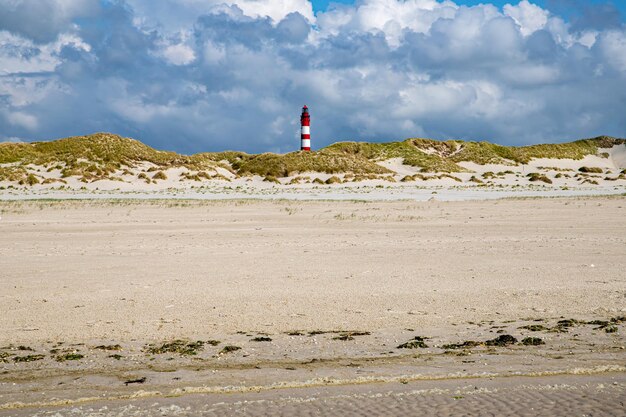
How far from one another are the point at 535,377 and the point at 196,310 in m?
5.01

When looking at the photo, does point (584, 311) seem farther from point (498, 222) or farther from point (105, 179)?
point (105, 179)

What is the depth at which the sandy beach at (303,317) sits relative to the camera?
6.54 meters

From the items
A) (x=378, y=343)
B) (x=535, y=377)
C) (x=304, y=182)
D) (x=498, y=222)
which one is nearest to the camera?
(x=535, y=377)

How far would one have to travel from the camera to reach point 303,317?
931 cm

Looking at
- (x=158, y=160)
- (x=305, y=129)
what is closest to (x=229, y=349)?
(x=158, y=160)

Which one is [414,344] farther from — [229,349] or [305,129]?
[305,129]

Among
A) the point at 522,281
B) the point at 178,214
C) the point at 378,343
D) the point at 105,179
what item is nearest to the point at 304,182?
the point at 105,179

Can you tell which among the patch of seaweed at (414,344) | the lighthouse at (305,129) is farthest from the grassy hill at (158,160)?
the patch of seaweed at (414,344)

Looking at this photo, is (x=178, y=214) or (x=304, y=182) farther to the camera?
(x=304, y=182)

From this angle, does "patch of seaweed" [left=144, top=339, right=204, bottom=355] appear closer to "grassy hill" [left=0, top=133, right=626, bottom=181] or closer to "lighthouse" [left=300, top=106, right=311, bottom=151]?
"grassy hill" [left=0, top=133, right=626, bottom=181]

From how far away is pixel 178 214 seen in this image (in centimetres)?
2798

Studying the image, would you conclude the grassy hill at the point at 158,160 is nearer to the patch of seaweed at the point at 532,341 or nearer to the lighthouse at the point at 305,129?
the lighthouse at the point at 305,129

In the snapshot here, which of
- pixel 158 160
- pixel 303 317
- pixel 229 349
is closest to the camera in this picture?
pixel 229 349

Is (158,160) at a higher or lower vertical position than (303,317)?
higher
